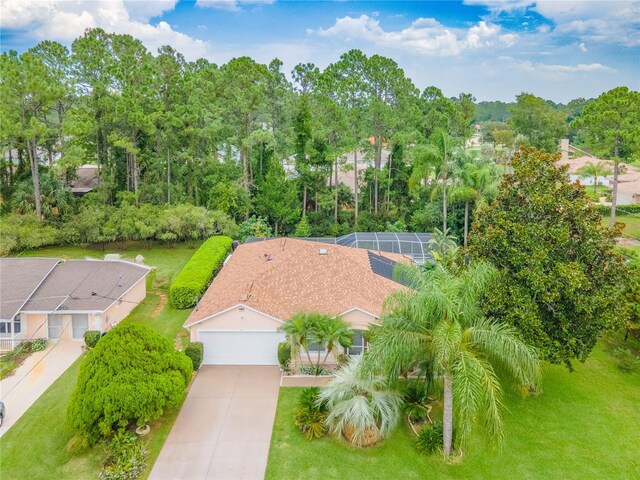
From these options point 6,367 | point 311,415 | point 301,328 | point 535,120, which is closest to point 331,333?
point 301,328

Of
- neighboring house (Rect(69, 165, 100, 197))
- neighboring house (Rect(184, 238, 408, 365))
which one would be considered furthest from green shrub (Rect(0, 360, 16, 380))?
neighboring house (Rect(69, 165, 100, 197))

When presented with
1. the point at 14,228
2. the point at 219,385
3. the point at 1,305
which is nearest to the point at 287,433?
the point at 219,385

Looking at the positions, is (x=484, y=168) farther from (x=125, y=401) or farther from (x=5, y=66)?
(x=5, y=66)

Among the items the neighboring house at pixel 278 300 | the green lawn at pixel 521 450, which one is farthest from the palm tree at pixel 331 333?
the green lawn at pixel 521 450

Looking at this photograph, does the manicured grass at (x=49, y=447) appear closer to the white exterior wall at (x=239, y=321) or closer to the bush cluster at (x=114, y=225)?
the white exterior wall at (x=239, y=321)

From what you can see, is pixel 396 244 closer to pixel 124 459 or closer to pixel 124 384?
pixel 124 384

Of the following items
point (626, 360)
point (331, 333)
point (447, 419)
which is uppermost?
point (331, 333)

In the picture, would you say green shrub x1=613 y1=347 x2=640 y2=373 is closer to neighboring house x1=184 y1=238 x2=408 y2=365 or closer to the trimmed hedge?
neighboring house x1=184 y1=238 x2=408 y2=365
